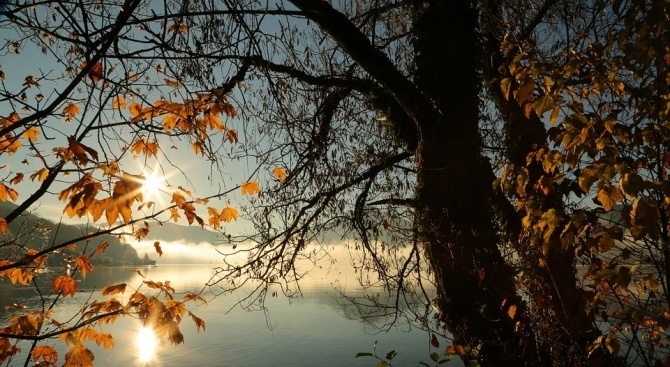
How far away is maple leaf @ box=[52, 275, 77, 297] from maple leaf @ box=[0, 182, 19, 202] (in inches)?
31.8

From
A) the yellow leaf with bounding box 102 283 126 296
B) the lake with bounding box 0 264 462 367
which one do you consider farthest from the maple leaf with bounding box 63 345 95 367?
the lake with bounding box 0 264 462 367

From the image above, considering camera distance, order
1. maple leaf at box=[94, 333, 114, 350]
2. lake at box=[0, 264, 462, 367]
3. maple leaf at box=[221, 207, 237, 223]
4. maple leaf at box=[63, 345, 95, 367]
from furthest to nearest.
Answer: lake at box=[0, 264, 462, 367] < maple leaf at box=[221, 207, 237, 223] < maple leaf at box=[94, 333, 114, 350] < maple leaf at box=[63, 345, 95, 367]

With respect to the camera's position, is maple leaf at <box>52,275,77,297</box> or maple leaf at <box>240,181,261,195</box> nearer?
maple leaf at <box>52,275,77,297</box>

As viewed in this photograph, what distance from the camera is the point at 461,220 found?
4258mm

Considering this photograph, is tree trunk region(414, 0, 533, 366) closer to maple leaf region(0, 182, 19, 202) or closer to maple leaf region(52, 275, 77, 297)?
maple leaf region(52, 275, 77, 297)

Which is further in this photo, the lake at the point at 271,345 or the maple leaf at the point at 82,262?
the lake at the point at 271,345

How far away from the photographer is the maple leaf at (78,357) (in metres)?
3.14

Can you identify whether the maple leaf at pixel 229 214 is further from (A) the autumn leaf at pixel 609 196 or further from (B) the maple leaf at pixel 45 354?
(A) the autumn leaf at pixel 609 196

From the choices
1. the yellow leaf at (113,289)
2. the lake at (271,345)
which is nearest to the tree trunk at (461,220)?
the yellow leaf at (113,289)

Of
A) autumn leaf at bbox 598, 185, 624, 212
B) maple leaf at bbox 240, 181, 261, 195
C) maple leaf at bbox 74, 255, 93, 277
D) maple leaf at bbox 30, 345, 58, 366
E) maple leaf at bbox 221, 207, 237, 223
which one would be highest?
maple leaf at bbox 240, 181, 261, 195

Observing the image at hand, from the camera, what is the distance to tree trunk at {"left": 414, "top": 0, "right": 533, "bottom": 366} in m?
4.04

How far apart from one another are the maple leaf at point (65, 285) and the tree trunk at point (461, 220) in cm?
331

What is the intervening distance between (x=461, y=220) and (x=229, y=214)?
2275 mm

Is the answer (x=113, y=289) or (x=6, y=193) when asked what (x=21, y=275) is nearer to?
(x=6, y=193)
